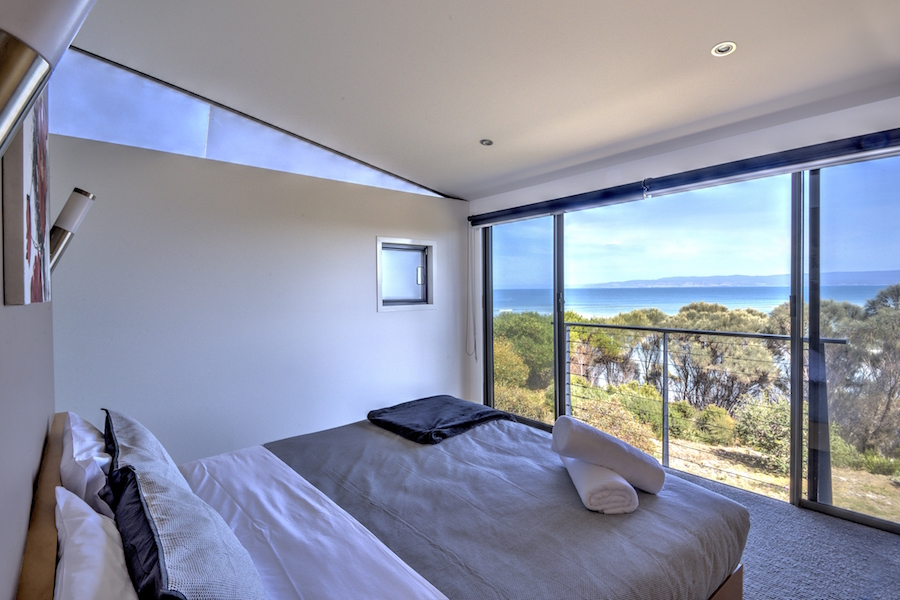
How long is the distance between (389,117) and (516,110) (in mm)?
815

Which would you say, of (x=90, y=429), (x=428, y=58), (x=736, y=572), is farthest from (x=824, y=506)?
(x=90, y=429)

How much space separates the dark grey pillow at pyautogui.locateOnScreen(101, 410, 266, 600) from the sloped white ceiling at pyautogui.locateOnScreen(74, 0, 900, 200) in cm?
184

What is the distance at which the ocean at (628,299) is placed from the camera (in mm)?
3112

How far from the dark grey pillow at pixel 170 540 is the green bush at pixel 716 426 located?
3.24 metres

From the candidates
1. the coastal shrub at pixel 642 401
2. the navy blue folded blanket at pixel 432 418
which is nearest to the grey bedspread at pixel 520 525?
the navy blue folded blanket at pixel 432 418

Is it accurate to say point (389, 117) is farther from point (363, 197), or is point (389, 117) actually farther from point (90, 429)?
point (90, 429)

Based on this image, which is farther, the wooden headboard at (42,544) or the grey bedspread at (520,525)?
the grey bedspread at (520,525)

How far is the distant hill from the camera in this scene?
7.59ft

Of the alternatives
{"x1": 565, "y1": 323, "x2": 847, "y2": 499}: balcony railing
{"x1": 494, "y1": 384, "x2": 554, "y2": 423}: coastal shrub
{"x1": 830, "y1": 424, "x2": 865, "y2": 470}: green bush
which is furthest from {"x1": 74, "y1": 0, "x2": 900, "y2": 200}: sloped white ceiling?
{"x1": 494, "y1": 384, "x2": 554, "y2": 423}: coastal shrub

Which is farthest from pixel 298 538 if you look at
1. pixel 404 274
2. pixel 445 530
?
pixel 404 274

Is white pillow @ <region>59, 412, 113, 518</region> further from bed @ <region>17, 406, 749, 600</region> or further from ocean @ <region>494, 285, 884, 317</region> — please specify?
ocean @ <region>494, 285, 884, 317</region>

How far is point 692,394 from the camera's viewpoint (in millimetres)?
3336

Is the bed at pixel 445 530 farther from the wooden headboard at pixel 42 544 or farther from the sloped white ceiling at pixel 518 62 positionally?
the sloped white ceiling at pixel 518 62

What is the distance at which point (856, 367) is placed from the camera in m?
2.40
